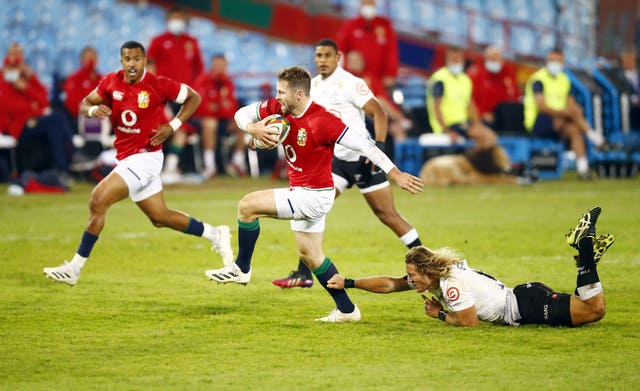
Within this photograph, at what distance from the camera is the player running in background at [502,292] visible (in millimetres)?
7539

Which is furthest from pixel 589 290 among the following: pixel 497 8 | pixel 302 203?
pixel 497 8

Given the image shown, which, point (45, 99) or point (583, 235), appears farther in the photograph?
point (45, 99)

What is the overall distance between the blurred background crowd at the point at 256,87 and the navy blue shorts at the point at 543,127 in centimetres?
2

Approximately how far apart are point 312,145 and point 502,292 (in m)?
1.62

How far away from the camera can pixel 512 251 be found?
11844mm

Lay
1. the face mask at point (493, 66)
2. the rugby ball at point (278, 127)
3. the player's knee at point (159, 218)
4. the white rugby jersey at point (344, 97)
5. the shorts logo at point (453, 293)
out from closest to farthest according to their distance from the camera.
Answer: the shorts logo at point (453, 293), the rugby ball at point (278, 127), the player's knee at point (159, 218), the white rugby jersey at point (344, 97), the face mask at point (493, 66)

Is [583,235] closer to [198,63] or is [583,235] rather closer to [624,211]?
[624,211]

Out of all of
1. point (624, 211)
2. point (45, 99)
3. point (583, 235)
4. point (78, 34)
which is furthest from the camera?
point (78, 34)

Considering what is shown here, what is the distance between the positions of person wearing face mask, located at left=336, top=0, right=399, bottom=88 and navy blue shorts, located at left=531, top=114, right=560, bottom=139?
2734mm

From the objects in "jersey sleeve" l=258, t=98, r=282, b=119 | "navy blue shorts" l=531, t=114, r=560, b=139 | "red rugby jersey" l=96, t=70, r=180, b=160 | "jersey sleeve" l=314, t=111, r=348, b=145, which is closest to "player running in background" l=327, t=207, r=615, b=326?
"jersey sleeve" l=314, t=111, r=348, b=145

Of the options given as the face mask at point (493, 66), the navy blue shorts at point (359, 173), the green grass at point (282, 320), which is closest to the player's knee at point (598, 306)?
the green grass at point (282, 320)

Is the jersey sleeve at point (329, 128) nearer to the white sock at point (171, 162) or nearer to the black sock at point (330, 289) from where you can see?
the black sock at point (330, 289)

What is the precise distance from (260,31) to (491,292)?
2105cm

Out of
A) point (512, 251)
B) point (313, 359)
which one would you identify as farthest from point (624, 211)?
point (313, 359)
